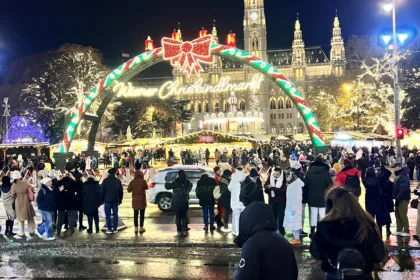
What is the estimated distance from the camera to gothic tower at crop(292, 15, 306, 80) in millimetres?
119625

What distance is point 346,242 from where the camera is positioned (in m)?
3.33

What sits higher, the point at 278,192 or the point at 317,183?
the point at 317,183

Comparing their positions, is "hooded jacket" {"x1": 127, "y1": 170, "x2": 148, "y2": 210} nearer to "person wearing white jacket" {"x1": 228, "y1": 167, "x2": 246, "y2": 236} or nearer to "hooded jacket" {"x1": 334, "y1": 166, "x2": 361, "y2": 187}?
"person wearing white jacket" {"x1": 228, "y1": 167, "x2": 246, "y2": 236}

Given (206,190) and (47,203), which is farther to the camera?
(206,190)

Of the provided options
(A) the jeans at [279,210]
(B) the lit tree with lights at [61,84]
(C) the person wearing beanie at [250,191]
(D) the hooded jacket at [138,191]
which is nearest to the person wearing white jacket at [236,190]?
(C) the person wearing beanie at [250,191]

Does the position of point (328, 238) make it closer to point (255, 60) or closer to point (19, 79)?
point (255, 60)

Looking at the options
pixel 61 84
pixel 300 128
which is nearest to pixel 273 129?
pixel 300 128

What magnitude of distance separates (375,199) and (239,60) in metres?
16.0

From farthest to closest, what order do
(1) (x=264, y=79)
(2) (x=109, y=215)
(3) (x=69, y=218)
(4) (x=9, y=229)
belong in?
1. (1) (x=264, y=79)
2. (3) (x=69, y=218)
3. (4) (x=9, y=229)
4. (2) (x=109, y=215)

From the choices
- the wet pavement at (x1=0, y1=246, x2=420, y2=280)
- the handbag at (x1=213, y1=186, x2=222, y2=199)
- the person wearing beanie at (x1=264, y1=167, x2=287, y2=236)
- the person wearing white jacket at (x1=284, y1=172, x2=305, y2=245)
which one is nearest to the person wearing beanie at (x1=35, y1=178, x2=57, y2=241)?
Result: the wet pavement at (x1=0, y1=246, x2=420, y2=280)

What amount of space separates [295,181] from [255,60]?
51.5 ft

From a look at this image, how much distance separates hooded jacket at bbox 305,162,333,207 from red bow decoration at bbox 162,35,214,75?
16008 millimetres

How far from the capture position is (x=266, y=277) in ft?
10.0

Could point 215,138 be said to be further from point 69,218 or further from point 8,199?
point 8,199
